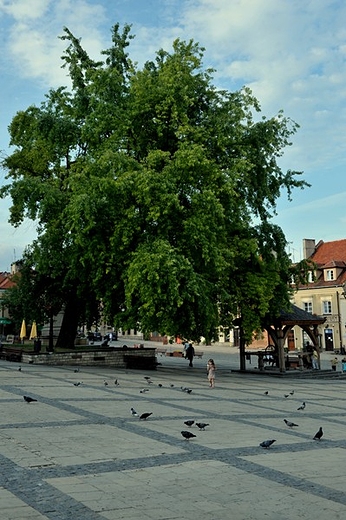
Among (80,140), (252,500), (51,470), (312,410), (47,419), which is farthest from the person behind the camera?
(80,140)

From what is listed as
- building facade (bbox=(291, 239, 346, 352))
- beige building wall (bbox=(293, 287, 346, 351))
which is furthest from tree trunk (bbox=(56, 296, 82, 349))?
beige building wall (bbox=(293, 287, 346, 351))

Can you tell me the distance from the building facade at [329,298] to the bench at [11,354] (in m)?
32.9

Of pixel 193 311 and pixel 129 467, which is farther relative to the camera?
pixel 193 311

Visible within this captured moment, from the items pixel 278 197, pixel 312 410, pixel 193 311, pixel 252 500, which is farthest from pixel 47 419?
pixel 278 197

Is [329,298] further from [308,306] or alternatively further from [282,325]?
[282,325]

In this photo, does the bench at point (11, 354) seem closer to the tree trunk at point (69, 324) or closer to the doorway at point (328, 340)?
the tree trunk at point (69, 324)

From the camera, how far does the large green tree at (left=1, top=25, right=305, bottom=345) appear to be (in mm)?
24391

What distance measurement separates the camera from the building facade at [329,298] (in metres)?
58.1

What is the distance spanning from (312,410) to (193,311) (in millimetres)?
9156

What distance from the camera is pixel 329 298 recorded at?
59312 millimetres

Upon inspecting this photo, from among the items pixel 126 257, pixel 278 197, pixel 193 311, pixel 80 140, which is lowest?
pixel 193 311

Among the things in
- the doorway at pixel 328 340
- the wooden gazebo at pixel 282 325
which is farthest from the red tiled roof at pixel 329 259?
the wooden gazebo at pixel 282 325

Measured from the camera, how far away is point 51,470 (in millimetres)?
8625

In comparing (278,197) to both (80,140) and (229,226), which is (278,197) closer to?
(229,226)
